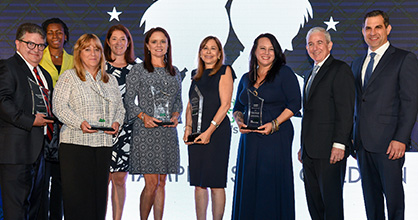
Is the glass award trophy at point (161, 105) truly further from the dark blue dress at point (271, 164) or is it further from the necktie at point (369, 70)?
the necktie at point (369, 70)

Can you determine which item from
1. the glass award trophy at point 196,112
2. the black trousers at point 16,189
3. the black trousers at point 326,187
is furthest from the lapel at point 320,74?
the black trousers at point 16,189

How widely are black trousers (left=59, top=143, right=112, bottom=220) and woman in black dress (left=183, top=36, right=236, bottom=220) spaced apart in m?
0.80

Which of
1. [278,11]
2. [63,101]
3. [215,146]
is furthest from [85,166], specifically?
[278,11]

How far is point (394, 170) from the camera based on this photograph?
10.6 ft

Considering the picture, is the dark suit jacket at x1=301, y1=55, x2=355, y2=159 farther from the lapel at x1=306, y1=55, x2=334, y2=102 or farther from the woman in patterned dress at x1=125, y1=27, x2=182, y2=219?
the woman in patterned dress at x1=125, y1=27, x2=182, y2=219

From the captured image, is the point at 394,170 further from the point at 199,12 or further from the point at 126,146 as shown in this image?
the point at 199,12

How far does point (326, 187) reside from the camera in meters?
3.27

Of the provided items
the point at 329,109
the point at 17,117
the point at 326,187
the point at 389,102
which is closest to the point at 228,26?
the point at 329,109

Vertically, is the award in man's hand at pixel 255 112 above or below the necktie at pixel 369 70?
below

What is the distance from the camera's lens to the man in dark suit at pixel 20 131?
3195 mm

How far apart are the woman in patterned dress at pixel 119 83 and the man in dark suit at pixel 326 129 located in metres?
1.61

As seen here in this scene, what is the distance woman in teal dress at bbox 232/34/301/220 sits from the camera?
11.2 ft

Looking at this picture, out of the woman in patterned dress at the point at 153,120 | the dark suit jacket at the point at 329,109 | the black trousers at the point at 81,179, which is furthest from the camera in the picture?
the woman in patterned dress at the point at 153,120

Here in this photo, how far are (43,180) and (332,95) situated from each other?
96.5 inches
